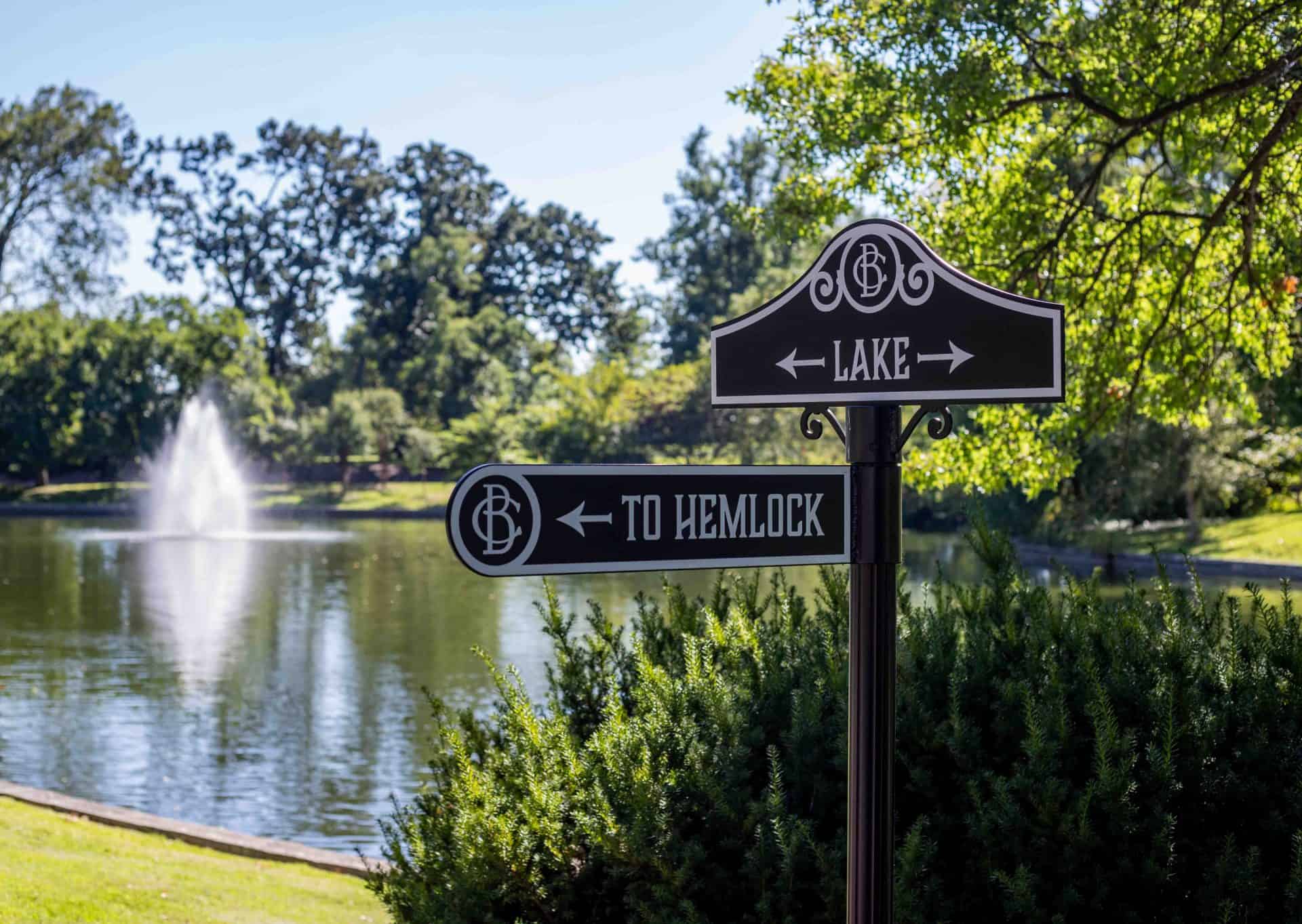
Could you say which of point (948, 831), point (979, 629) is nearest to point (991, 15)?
point (979, 629)

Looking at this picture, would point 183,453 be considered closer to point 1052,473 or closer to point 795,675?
point 1052,473

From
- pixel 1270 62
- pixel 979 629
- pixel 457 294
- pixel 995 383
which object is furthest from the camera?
pixel 457 294

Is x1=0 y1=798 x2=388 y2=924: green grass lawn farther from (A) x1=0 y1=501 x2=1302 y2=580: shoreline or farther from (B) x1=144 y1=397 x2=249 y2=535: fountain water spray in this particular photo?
(B) x1=144 y1=397 x2=249 y2=535: fountain water spray

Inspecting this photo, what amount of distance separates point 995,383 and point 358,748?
1182 cm

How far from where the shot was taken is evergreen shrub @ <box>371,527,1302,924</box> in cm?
376

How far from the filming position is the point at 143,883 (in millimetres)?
7531

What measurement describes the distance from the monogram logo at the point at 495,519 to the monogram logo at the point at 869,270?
0.77 meters

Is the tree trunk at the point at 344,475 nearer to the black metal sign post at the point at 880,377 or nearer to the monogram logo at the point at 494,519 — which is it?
the black metal sign post at the point at 880,377

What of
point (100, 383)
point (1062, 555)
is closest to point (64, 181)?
point (100, 383)

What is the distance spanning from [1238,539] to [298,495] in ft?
128

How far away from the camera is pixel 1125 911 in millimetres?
3709

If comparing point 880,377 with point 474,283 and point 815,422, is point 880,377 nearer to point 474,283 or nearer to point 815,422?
point 815,422

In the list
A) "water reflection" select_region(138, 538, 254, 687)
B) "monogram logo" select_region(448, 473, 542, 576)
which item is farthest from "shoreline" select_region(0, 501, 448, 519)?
"monogram logo" select_region(448, 473, 542, 576)

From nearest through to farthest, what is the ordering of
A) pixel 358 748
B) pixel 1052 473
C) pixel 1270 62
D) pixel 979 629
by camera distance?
1. pixel 979 629
2. pixel 1270 62
3. pixel 1052 473
4. pixel 358 748
